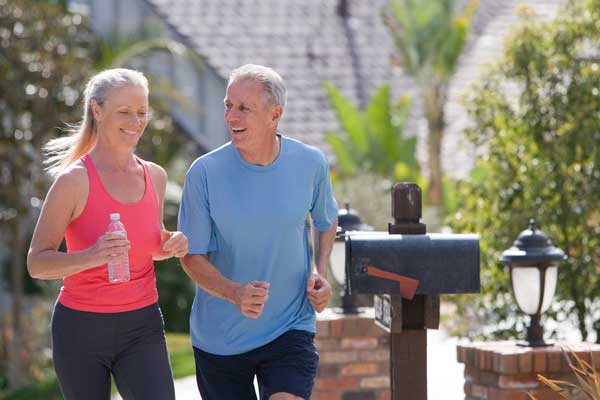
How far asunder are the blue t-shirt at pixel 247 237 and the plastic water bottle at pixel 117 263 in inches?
10.6

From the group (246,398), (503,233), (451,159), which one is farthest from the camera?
(451,159)

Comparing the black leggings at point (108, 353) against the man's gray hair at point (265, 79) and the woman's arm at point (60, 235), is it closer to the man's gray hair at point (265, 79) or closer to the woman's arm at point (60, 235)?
the woman's arm at point (60, 235)

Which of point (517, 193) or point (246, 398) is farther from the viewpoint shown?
point (517, 193)

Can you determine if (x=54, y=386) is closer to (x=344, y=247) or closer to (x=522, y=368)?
(x=344, y=247)

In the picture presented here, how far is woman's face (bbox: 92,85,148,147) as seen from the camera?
509 centimetres

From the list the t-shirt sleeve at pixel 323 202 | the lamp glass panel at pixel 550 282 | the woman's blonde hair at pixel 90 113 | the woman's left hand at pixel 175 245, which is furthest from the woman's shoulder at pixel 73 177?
the lamp glass panel at pixel 550 282

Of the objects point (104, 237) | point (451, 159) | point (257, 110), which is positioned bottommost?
point (451, 159)

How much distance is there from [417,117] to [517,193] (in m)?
13.2

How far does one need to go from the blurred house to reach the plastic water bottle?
15.4 m

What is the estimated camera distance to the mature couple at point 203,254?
16.4 ft

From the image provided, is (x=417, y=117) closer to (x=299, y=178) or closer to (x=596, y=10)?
(x=596, y=10)

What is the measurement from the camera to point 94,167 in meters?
5.10

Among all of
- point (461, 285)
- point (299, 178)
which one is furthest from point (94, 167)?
point (461, 285)

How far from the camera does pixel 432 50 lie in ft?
63.4
